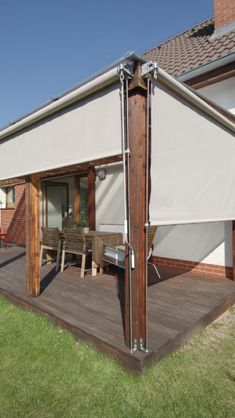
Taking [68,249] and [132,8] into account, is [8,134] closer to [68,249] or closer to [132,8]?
[68,249]

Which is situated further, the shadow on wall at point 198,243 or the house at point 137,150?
the shadow on wall at point 198,243

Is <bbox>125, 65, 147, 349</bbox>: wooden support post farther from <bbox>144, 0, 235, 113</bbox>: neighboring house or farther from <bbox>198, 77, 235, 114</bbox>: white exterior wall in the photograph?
<bbox>198, 77, 235, 114</bbox>: white exterior wall

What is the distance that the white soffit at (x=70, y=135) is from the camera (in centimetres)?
271

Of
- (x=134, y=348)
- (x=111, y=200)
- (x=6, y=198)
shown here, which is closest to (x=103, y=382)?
(x=134, y=348)

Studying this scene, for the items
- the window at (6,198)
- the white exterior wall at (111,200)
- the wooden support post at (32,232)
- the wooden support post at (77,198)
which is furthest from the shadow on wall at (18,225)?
the wooden support post at (32,232)

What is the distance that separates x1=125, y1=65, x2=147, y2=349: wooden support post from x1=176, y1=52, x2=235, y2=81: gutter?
3219mm

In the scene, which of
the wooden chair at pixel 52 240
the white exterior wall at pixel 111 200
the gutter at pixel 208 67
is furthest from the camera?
the white exterior wall at pixel 111 200

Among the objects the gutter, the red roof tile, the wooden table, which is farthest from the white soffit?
the red roof tile

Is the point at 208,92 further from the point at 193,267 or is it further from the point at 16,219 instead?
the point at 16,219

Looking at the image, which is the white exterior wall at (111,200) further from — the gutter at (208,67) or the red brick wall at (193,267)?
the gutter at (208,67)

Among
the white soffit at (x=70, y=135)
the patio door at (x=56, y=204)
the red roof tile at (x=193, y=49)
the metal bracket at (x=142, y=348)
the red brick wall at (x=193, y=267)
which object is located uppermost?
the red roof tile at (x=193, y=49)

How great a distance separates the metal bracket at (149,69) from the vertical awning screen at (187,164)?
0.56 ft

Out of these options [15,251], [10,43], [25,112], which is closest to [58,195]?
[15,251]

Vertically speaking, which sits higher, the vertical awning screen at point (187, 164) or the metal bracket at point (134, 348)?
the vertical awning screen at point (187, 164)
